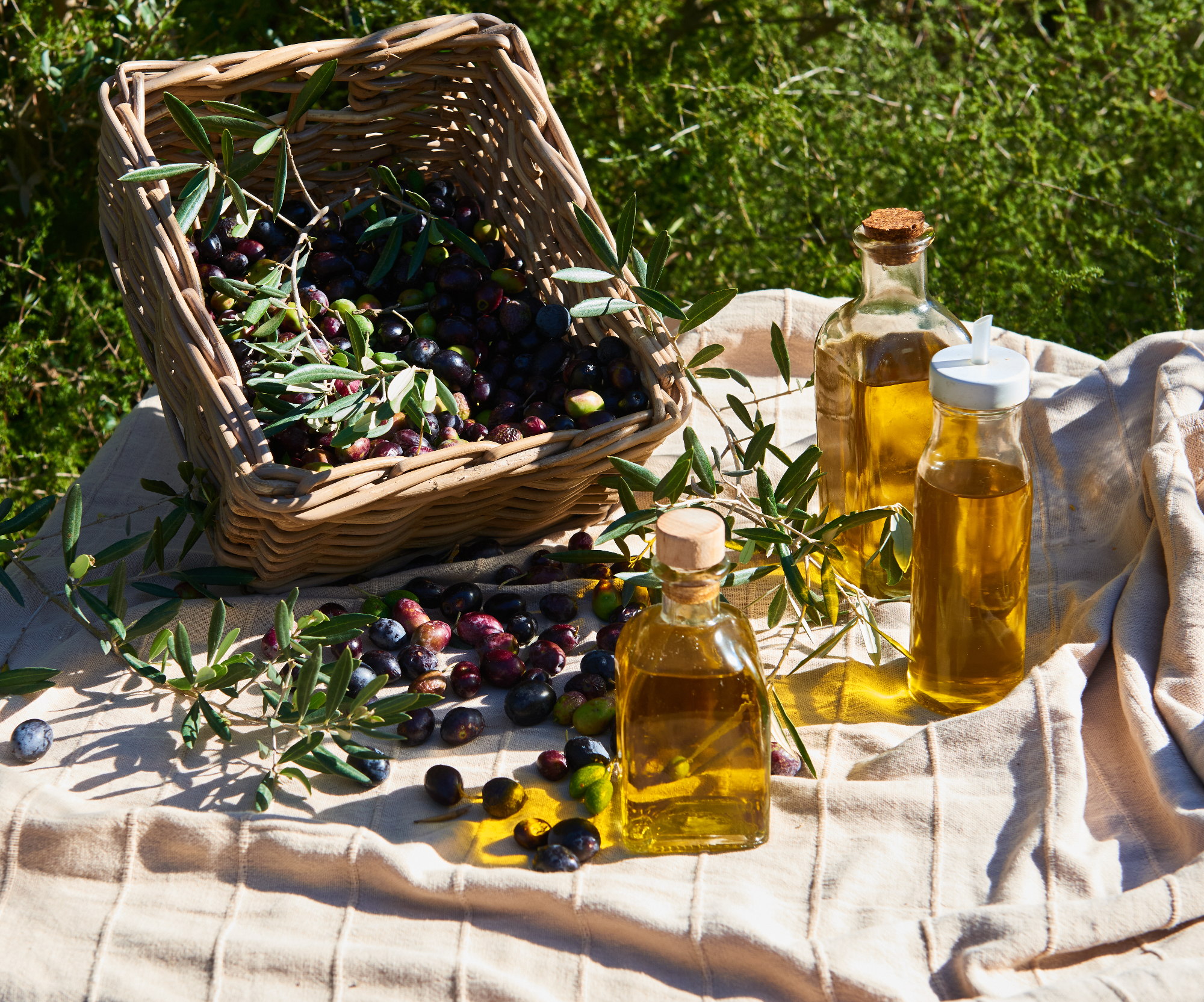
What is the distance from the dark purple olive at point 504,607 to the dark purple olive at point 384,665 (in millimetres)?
145

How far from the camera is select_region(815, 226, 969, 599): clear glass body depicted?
1.43 m

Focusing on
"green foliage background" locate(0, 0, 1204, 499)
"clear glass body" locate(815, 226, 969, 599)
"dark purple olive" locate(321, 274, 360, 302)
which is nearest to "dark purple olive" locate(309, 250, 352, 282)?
"dark purple olive" locate(321, 274, 360, 302)

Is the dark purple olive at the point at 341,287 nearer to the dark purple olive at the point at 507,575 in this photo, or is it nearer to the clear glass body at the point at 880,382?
the dark purple olive at the point at 507,575

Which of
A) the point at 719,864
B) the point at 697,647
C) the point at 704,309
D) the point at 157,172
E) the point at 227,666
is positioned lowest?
the point at 719,864

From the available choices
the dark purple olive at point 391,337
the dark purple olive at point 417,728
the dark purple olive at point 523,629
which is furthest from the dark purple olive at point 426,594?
the dark purple olive at point 391,337

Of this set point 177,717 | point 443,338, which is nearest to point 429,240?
point 443,338

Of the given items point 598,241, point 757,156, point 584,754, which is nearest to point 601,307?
point 598,241

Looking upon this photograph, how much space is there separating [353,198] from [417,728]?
0.94 metres

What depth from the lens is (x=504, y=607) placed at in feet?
4.98

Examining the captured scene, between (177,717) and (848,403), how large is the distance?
0.89 metres

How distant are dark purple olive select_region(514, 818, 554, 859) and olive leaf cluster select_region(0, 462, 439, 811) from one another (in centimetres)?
16

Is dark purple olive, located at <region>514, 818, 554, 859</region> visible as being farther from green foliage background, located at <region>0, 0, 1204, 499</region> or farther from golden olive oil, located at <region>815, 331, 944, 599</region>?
green foliage background, located at <region>0, 0, 1204, 499</region>

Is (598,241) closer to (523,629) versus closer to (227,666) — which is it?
(523,629)

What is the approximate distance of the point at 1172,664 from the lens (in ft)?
4.32
